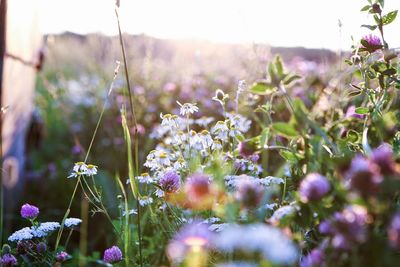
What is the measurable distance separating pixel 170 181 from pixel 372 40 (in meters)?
0.69

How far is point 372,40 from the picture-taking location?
5.31 feet

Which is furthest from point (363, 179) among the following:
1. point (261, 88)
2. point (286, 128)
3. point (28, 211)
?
point (28, 211)

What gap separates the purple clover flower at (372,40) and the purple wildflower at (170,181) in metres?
0.66

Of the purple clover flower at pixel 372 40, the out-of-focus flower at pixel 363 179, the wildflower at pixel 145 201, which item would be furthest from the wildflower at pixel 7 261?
the purple clover flower at pixel 372 40

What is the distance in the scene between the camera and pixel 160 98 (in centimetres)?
519

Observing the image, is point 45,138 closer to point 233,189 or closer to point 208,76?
point 208,76

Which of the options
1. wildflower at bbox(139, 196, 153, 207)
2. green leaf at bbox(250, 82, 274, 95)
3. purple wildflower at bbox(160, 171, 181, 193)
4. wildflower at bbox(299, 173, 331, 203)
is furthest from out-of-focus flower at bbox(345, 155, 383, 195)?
wildflower at bbox(139, 196, 153, 207)

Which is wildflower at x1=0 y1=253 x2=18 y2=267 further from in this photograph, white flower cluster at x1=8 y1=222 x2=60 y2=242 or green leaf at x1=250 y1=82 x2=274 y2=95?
green leaf at x1=250 y1=82 x2=274 y2=95

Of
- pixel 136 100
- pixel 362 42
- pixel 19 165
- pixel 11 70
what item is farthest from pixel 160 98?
pixel 362 42

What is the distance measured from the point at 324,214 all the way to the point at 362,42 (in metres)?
0.78

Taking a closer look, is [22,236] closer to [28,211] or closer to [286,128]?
[28,211]

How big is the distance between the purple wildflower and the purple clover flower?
659mm

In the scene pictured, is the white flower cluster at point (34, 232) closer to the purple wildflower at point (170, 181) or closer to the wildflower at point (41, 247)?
the wildflower at point (41, 247)

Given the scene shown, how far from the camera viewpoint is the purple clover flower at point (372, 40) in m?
1.61
